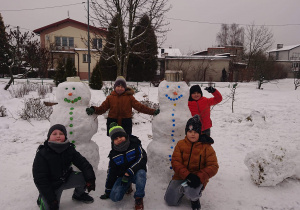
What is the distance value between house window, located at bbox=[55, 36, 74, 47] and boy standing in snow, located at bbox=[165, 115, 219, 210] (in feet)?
84.0

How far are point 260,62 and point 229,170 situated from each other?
15.1 meters

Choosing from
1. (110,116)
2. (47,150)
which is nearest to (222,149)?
(110,116)

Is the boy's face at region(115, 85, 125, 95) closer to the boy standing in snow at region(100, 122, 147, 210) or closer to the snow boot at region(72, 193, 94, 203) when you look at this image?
the boy standing in snow at region(100, 122, 147, 210)

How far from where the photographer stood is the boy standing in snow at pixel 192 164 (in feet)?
9.03

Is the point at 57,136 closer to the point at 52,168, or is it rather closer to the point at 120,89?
the point at 52,168

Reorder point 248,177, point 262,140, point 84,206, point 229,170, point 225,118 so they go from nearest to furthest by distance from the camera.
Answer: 1. point 84,206
2. point 248,177
3. point 229,170
4. point 262,140
5. point 225,118

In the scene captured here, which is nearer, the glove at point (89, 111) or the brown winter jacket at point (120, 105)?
the glove at point (89, 111)

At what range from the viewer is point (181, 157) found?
2934 mm

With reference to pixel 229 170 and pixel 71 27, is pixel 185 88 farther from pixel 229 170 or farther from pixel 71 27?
pixel 71 27

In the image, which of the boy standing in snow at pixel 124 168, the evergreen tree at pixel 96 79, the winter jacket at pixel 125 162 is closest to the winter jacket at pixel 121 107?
the boy standing in snow at pixel 124 168

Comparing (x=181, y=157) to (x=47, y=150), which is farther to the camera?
(x=181, y=157)

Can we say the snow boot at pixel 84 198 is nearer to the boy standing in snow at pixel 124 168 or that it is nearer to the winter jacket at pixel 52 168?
the boy standing in snow at pixel 124 168

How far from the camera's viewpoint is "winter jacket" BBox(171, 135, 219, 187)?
2809mm

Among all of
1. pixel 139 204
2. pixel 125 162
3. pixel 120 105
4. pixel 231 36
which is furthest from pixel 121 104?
pixel 231 36
